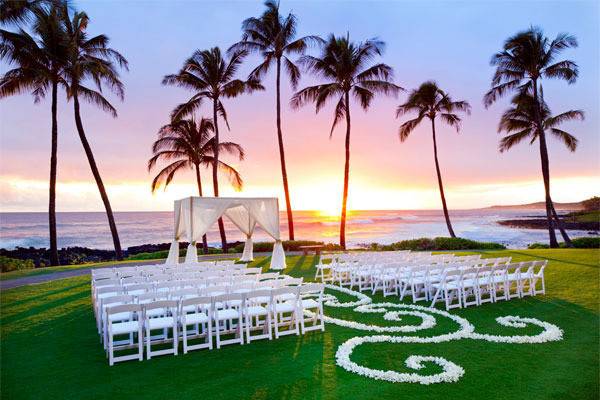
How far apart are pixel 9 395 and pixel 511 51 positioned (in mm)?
25504

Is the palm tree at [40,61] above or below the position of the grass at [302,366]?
above

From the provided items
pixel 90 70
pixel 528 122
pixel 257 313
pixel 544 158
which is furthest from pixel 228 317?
pixel 528 122

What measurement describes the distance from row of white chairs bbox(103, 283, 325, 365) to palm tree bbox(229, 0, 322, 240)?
15.6 metres

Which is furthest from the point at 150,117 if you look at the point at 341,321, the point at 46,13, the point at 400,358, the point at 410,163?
the point at 400,358

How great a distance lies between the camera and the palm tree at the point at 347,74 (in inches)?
883

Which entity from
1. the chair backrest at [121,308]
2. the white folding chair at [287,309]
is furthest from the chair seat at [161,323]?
the white folding chair at [287,309]

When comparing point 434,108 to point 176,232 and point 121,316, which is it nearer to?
point 176,232

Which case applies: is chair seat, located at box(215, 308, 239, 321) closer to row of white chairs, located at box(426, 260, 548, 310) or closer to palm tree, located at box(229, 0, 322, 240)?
row of white chairs, located at box(426, 260, 548, 310)

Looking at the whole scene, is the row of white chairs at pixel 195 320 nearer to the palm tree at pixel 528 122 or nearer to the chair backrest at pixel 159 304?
the chair backrest at pixel 159 304

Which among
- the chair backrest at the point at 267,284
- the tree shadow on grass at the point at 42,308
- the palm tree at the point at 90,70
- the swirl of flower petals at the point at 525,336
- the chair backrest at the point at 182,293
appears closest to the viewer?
the swirl of flower petals at the point at 525,336

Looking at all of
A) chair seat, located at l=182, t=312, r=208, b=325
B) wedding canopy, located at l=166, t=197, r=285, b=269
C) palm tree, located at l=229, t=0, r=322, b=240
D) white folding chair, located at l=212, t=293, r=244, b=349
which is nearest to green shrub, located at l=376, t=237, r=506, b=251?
palm tree, located at l=229, t=0, r=322, b=240

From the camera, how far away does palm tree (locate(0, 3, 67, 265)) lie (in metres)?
17.3

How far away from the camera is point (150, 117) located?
28.9 meters

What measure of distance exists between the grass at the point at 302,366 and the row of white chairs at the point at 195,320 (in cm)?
22
